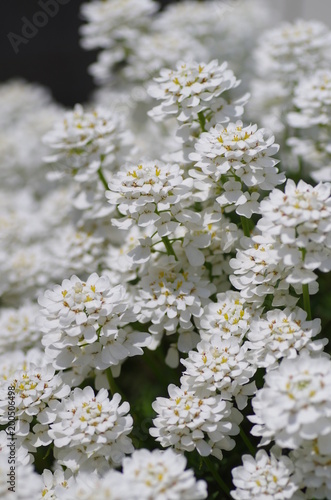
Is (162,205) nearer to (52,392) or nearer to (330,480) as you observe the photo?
(52,392)

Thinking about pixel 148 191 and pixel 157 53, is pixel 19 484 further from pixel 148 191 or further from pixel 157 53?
pixel 157 53

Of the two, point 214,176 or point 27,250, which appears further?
point 27,250

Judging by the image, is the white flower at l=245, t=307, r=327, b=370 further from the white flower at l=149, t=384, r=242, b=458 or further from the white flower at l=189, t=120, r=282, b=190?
the white flower at l=189, t=120, r=282, b=190

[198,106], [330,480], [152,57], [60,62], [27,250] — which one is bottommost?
[60,62]

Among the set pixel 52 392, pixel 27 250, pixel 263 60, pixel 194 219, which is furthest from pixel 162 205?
pixel 263 60

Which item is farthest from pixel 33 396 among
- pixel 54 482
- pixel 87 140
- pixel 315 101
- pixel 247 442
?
pixel 315 101

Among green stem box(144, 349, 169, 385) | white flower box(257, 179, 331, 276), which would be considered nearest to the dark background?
green stem box(144, 349, 169, 385)
